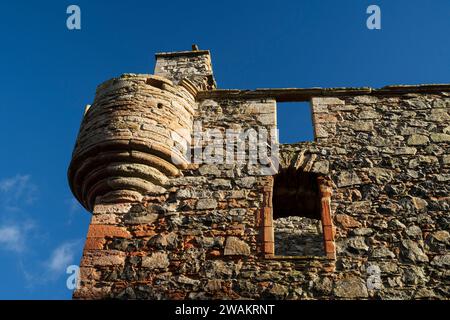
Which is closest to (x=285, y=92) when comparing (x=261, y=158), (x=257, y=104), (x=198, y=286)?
(x=257, y=104)

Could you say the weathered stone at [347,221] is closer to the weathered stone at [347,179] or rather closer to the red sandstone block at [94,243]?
the weathered stone at [347,179]

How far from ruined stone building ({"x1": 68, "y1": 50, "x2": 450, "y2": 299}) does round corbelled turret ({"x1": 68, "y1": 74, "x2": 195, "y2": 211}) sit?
0.7 inches

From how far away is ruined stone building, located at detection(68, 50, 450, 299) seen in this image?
5441 millimetres

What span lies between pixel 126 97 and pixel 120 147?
830 millimetres

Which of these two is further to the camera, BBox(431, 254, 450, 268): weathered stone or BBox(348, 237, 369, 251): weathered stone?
BBox(348, 237, 369, 251): weathered stone

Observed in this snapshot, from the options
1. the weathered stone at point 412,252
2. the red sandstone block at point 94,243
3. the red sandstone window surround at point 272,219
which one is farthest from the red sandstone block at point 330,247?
the red sandstone block at point 94,243

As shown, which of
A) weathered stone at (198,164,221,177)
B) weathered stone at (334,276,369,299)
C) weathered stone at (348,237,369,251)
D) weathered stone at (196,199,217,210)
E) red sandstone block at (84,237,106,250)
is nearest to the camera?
weathered stone at (334,276,369,299)

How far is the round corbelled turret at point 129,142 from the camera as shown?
20.5ft

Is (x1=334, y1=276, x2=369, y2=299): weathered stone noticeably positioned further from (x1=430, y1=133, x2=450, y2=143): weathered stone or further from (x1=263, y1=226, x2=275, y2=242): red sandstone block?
(x1=430, y1=133, x2=450, y2=143): weathered stone

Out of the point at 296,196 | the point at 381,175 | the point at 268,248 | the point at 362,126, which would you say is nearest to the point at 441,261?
the point at 381,175

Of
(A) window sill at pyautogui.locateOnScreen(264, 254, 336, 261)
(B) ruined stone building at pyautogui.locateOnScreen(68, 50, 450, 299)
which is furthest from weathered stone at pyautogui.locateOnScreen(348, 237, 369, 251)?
(A) window sill at pyautogui.locateOnScreen(264, 254, 336, 261)

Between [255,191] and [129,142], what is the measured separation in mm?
1546
